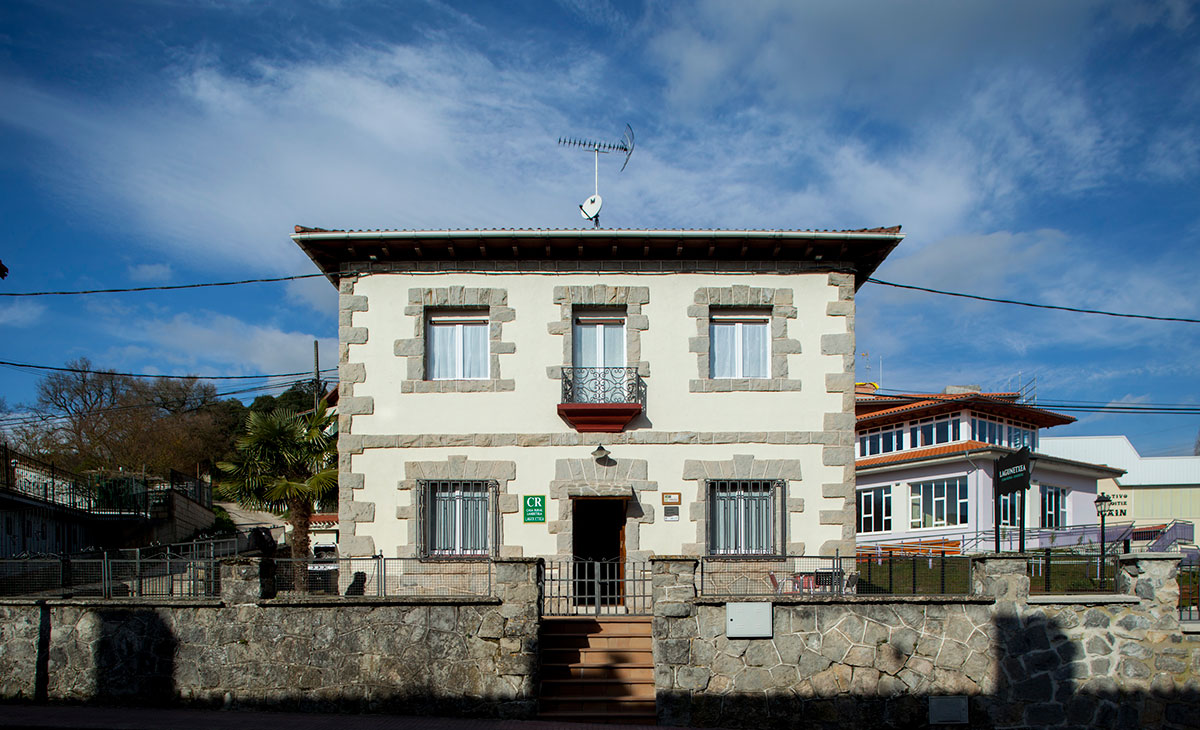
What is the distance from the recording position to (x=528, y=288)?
48.3ft

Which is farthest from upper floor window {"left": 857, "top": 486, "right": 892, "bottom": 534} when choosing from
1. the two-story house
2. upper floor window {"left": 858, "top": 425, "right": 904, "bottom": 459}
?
the two-story house

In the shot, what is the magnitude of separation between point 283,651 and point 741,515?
743 cm

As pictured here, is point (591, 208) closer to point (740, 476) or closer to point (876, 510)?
point (740, 476)

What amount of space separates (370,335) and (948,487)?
77.7ft

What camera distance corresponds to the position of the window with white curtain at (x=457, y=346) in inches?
583

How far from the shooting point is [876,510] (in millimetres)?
33656

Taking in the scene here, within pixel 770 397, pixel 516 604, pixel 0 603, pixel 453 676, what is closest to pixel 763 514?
pixel 770 397

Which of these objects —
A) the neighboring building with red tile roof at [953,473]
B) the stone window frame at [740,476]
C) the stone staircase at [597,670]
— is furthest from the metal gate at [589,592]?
the neighboring building with red tile roof at [953,473]

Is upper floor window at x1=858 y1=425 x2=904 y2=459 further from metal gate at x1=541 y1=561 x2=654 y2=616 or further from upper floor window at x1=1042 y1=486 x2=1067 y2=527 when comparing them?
metal gate at x1=541 y1=561 x2=654 y2=616

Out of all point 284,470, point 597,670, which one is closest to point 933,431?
point 597,670

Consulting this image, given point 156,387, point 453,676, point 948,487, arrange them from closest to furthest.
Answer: point 453,676
point 948,487
point 156,387

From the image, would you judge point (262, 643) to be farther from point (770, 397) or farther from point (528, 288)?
point (770, 397)

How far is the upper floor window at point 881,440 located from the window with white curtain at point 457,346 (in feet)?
76.9

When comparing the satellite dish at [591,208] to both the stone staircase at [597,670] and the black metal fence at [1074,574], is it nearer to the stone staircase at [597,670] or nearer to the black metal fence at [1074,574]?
the stone staircase at [597,670]
